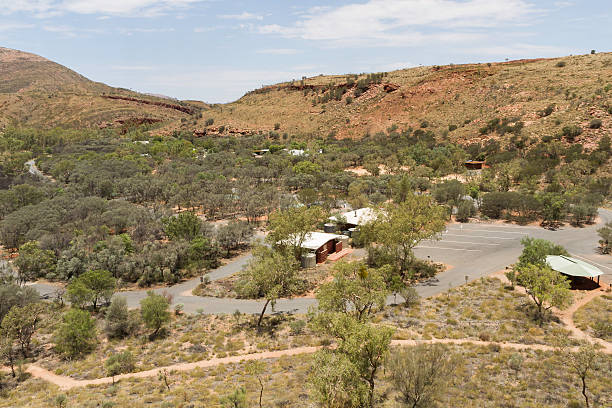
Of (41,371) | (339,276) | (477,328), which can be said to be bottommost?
(41,371)

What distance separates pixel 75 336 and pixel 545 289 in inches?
991

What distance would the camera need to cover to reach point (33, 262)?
2945 centimetres

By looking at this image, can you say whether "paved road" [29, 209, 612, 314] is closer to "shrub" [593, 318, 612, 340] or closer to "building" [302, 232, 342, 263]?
"building" [302, 232, 342, 263]

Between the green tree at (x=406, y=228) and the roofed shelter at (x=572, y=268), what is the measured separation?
7.41m

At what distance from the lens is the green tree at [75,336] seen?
20.0 m

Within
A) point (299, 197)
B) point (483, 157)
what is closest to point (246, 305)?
point (299, 197)

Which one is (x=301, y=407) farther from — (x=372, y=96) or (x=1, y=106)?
(x=1, y=106)

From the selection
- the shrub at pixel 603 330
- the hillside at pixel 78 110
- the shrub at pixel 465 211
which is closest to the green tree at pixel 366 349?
the shrub at pixel 603 330

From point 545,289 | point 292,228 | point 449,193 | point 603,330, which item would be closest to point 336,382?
point 545,289

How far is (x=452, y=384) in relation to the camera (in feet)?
49.1

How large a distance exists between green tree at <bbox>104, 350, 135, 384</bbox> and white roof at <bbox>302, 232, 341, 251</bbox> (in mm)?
15790

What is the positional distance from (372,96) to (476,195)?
65.0 m

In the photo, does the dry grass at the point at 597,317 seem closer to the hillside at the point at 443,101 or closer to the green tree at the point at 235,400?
the green tree at the point at 235,400

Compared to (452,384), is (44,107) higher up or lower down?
higher up
